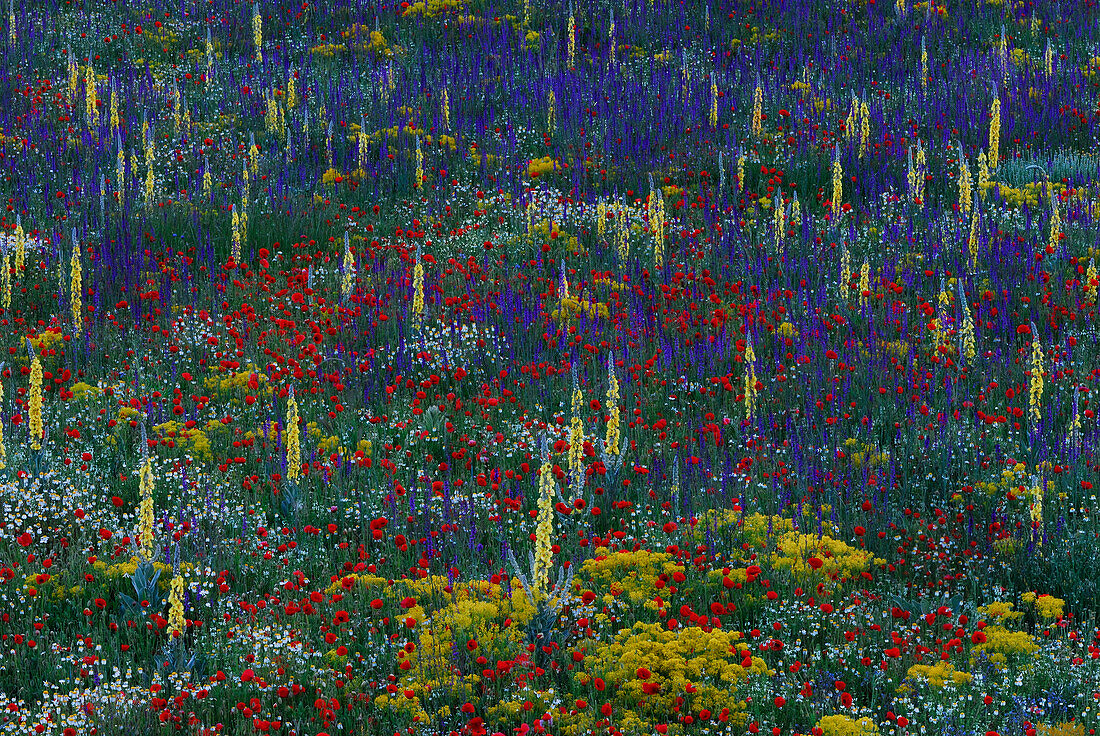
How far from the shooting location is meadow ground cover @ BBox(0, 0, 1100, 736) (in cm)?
418

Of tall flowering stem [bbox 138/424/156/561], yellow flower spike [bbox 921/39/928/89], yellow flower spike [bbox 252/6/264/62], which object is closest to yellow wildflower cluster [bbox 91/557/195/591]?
tall flowering stem [bbox 138/424/156/561]

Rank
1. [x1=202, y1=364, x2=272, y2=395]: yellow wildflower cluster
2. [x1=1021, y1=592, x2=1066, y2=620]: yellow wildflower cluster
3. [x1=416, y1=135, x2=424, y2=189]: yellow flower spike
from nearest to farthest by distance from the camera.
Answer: [x1=1021, y1=592, x2=1066, y2=620]: yellow wildflower cluster → [x1=202, y1=364, x2=272, y2=395]: yellow wildflower cluster → [x1=416, y1=135, x2=424, y2=189]: yellow flower spike

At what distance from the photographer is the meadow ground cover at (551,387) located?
4.18m

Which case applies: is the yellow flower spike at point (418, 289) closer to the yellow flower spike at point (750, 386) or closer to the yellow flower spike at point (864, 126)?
the yellow flower spike at point (750, 386)

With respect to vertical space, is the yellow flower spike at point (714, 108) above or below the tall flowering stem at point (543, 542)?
above

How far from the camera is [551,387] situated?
6.64 meters

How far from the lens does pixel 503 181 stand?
9.86 metres

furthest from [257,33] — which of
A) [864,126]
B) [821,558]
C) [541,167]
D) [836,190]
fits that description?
[821,558]

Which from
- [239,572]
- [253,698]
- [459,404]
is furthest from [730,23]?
[253,698]

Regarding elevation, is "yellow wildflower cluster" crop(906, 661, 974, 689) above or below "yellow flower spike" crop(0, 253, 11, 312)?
below

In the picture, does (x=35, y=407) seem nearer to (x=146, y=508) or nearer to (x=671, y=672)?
(x=146, y=508)

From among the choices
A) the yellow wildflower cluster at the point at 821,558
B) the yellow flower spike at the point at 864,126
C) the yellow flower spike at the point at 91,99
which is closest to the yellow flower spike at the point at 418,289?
the yellow wildflower cluster at the point at 821,558

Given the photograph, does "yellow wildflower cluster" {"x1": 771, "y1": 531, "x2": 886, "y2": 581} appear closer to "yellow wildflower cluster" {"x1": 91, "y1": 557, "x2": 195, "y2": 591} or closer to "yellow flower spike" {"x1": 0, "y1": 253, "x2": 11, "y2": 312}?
"yellow wildflower cluster" {"x1": 91, "y1": 557, "x2": 195, "y2": 591}

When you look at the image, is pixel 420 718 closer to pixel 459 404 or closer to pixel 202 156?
pixel 459 404
